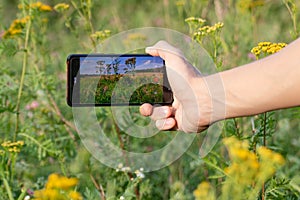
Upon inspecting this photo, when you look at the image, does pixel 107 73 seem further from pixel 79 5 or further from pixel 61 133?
pixel 61 133

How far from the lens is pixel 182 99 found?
1.75 meters

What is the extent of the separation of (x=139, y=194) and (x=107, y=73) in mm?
695

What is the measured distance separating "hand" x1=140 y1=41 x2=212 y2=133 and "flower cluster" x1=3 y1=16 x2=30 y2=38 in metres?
0.83

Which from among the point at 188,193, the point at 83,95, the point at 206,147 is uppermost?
the point at 83,95

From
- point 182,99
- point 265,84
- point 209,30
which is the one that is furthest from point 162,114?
point 265,84

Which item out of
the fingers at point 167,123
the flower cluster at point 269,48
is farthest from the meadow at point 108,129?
the fingers at point 167,123

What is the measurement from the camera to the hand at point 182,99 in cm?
167

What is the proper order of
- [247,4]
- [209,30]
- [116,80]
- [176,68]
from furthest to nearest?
[247,4] → [209,30] → [116,80] → [176,68]

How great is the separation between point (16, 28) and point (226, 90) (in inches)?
49.2

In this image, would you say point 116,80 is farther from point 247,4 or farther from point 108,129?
point 247,4

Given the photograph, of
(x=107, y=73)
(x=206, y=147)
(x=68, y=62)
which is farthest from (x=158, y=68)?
(x=206, y=147)

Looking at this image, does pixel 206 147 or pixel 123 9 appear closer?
pixel 206 147

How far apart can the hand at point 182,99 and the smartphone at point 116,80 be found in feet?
0.10

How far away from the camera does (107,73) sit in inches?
72.4
